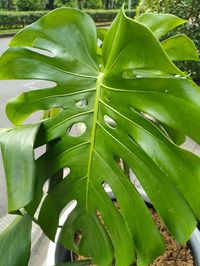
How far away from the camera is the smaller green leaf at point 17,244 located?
Answer: 2.67 ft

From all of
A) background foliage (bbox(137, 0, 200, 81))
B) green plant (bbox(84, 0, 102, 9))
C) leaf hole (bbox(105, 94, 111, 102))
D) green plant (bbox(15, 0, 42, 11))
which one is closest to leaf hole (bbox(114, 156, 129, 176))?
leaf hole (bbox(105, 94, 111, 102))

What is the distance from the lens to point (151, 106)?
0.68 metres

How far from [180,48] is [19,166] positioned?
549mm

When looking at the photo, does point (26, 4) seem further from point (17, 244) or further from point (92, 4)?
point (17, 244)

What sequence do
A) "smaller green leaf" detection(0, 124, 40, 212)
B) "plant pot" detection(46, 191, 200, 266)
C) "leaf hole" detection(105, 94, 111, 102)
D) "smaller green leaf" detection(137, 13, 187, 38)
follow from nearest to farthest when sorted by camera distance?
1. "smaller green leaf" detection(0, 124, 40, 212)
2. "leaf hole" detection(105, 94, 111, 102)
3. "smaller green leaf" detection(137, 13, 187, 38)
4. "plant pot" detection(46, 191, 200, 266)

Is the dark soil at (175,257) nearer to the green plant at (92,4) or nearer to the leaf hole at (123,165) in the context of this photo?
the leaf hole at (123,165)

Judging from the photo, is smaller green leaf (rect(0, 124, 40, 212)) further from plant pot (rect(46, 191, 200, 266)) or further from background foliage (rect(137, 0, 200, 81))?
background foliage (rect(137, 0, 200, 81))

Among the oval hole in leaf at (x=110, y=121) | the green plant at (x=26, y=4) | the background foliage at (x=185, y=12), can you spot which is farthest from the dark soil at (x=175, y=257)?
the green plant at (x=26, y=4)

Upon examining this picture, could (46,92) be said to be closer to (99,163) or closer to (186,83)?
(99,163)

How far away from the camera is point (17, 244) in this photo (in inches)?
32.7

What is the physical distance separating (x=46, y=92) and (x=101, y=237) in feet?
1.29

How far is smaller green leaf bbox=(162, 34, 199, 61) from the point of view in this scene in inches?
33.5


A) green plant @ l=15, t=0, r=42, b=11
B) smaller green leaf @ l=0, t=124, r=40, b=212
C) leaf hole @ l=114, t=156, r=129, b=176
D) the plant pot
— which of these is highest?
smaller green leaf @ l=0, t=124, r=40, b=212

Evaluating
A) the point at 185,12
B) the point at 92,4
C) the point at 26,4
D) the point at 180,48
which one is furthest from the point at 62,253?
the point at 92,4
